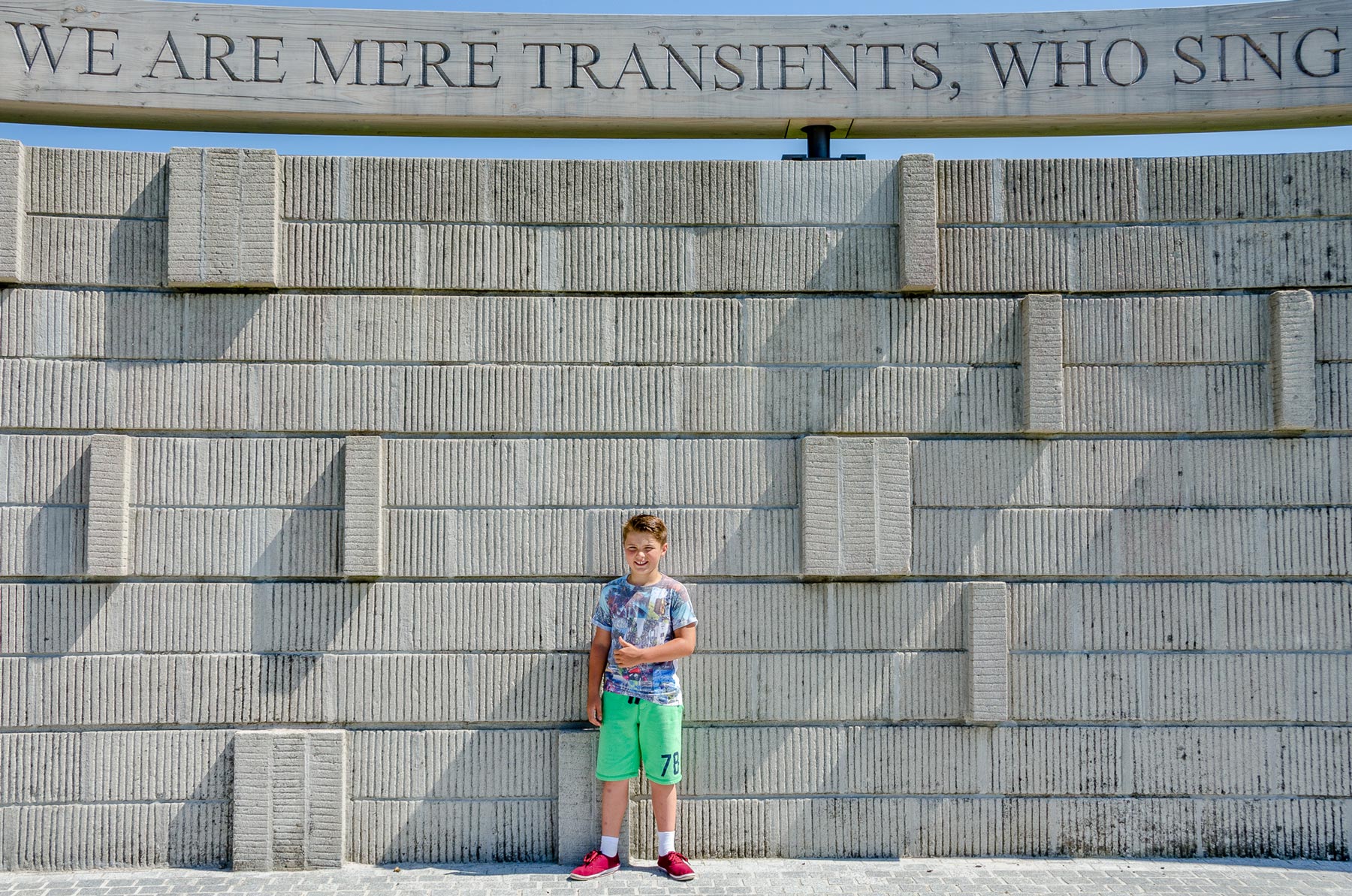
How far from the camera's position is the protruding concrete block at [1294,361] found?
4.34 metres

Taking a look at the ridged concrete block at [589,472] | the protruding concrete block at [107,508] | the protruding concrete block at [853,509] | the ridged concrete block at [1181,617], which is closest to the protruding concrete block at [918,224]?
the protruding concrete block at [853,509]

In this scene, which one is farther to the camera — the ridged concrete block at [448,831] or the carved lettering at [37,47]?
the carved lettering at [37,47]

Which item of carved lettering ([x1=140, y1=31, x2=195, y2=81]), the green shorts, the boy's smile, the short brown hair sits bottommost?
the green shorts

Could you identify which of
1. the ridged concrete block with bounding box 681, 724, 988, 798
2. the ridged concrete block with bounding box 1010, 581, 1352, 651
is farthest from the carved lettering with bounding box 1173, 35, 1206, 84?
the ridged concrete block with bounding box 681, 724, 988, 798

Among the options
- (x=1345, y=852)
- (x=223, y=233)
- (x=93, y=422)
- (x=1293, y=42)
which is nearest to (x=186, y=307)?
(x=223, y=233)

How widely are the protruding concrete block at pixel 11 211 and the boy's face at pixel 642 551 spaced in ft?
10.8

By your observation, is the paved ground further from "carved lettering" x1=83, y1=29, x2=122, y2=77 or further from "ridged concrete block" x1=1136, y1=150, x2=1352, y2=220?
"carved lettering" x1=83, y1=29, x2=122, y2=77

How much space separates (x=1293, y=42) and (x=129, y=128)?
20.6 feet

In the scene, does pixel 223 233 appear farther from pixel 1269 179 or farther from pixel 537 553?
pixel 1269 179

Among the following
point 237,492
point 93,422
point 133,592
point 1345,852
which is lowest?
point 1345,852

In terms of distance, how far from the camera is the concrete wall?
4277 millimetres

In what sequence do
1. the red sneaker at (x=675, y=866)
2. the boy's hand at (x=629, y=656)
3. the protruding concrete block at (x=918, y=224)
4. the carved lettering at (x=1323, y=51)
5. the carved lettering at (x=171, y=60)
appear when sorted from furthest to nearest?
the carved lettering at (x=1323, y=51) → the carved lettering at (x=171, y=60) → the protruding concrete block at (x=918, y=224) → the red sneaker at (x=675, y=866) → the boy's hand at (x=629, y=656)

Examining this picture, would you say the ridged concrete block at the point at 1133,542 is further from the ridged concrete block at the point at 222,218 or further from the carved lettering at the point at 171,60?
the carved lettering at the point at 171,60

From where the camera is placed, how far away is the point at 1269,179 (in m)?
4.51
